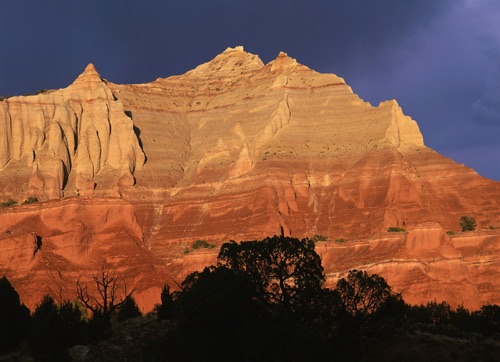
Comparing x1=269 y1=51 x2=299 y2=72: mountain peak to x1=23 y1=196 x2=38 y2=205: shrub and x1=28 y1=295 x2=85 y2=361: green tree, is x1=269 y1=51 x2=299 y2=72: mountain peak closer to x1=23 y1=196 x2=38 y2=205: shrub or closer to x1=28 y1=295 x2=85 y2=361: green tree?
x1=23 y1=196 x2=38 y2=205: shrub

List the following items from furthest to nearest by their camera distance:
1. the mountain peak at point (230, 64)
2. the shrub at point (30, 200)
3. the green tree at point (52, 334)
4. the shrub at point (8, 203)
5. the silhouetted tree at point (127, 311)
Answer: the mountain peak at point (230, 64) → the shrub at point (8, 203) → the shrub at point (30, 200) → the silhouetted tree at point (127, 311) → the green tree at point (52, 334)

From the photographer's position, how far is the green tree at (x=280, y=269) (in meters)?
48.4

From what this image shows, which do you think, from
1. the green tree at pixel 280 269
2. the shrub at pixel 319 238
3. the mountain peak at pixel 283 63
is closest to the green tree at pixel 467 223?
the shrub at pixel 319 238

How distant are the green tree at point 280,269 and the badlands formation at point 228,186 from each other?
36124 millimetres

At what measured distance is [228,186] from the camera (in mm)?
117312

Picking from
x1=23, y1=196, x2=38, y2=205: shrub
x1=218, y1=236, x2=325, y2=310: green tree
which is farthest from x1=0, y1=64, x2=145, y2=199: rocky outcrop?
x1=218, y1=236, x2=325, y2=310: green tree

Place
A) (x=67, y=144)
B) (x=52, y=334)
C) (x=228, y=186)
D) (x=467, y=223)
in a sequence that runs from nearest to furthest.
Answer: (x=52, y=334) < (x=467, y=223) < (x=228, y=186) < (x=67, y=144)

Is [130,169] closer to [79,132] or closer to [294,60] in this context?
[79,132]

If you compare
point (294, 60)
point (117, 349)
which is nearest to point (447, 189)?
point (294, 60)

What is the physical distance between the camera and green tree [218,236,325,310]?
48438mm

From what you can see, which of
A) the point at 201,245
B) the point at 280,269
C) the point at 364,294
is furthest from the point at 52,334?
the point at 201,245

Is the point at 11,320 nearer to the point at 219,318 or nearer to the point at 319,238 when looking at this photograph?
the point at 219,318

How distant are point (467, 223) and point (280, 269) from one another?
197 feet

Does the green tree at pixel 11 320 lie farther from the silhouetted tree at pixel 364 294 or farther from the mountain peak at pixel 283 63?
the mountain peak at pixel 283 63
